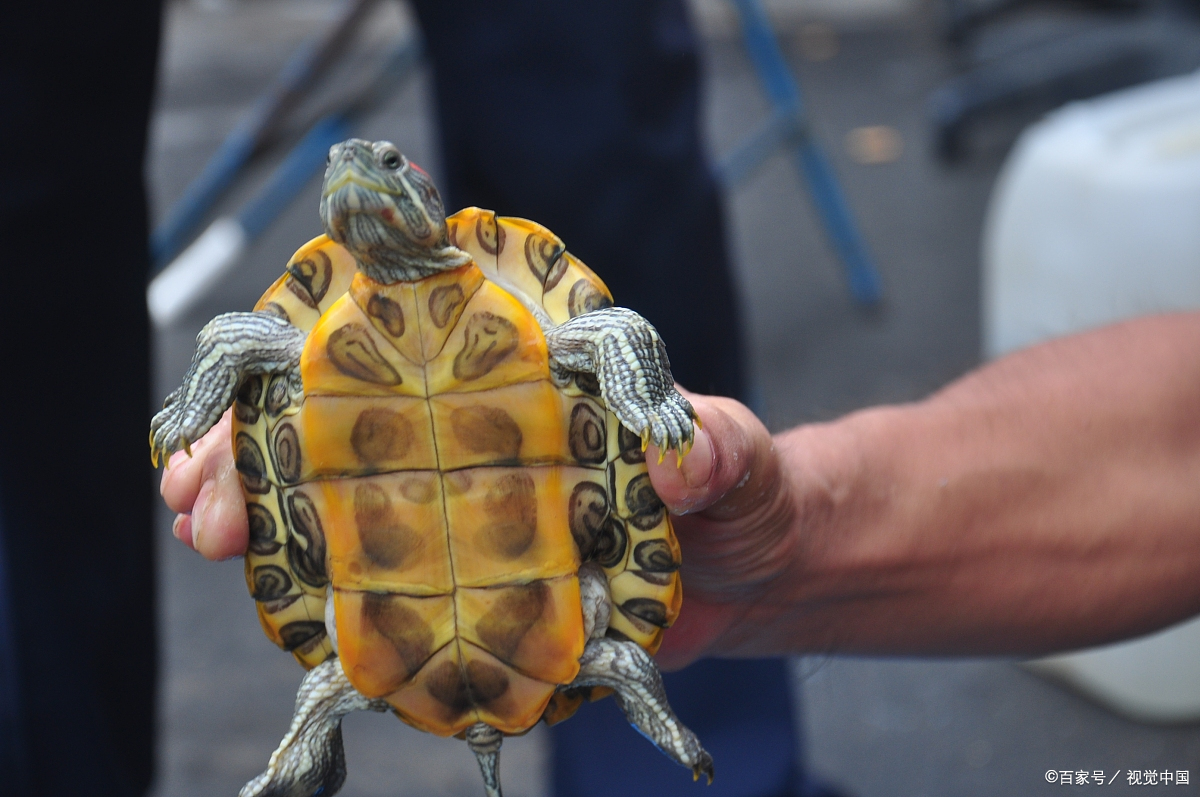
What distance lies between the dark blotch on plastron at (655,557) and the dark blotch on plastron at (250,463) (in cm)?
40

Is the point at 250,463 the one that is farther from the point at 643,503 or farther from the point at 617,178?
the point at 617,178

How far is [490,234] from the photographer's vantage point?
47.8 inches

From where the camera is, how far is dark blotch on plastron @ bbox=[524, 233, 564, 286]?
120 centimetres

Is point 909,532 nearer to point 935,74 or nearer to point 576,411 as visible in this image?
point 576,411

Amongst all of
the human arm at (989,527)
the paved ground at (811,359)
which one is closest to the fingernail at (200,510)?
the human arm at (989,527)

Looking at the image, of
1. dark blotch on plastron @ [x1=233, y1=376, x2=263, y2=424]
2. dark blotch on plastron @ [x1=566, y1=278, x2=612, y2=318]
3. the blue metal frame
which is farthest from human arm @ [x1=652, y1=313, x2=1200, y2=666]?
the blue metal frame

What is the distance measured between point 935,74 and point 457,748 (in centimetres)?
511

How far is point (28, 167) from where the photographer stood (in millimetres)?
1749

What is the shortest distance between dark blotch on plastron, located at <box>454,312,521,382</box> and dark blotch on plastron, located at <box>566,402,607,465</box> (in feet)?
0.36

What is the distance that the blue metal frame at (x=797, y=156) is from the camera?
390 centimetres

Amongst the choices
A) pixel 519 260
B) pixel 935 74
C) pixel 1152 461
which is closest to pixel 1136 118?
pixel 1152 461

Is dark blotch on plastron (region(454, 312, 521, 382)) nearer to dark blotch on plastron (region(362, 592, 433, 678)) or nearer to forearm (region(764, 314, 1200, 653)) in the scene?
dark blotch on plastron (region(362, 592, 433, 678))

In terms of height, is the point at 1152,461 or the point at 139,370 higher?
the point at 139,370

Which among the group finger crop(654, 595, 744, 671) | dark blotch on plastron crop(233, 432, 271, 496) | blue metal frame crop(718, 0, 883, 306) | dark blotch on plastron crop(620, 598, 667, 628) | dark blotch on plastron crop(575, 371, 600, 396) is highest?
blue metal frame crop(718, 0, 883, 306)
